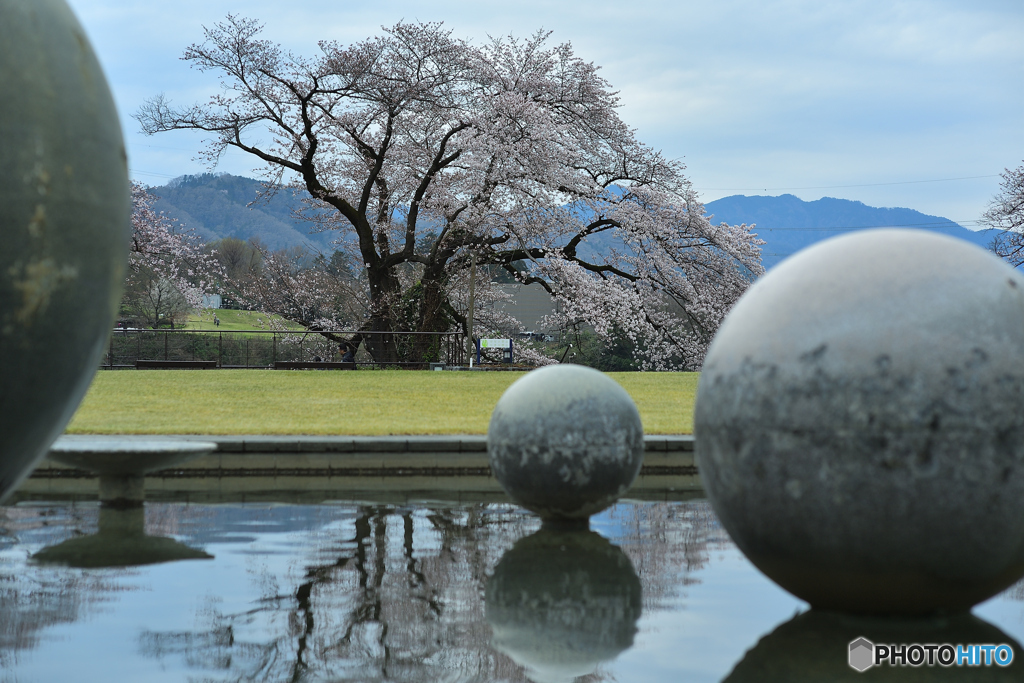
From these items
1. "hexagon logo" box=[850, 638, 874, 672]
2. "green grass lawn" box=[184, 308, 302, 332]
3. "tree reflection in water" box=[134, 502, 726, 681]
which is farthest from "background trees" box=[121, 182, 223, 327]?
"hexagon logo" box=[850, 638, 874, 672]

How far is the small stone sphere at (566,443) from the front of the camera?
768 cm

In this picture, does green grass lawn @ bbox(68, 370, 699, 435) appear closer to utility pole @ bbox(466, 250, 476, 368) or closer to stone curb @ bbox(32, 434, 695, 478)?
stone curb @ bbox(32, 434, 695, 478)

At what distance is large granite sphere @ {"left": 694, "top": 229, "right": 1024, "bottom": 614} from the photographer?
4305 millimetres

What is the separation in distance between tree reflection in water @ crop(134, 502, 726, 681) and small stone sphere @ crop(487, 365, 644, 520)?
0.41 metres

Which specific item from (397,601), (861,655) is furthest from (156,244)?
(861,655)

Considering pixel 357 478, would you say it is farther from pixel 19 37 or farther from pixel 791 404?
pixel 19 37

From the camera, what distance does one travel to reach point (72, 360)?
301 cm

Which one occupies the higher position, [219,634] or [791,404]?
[791,404]

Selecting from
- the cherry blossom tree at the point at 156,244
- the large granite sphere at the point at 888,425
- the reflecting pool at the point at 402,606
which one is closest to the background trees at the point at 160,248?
the cherry blossom tree at the point at 156,244

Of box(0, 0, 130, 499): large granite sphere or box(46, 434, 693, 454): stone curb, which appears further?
box(46, 434, 693, 454): stone curb

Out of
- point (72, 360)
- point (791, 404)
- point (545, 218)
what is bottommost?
point (791, 404)

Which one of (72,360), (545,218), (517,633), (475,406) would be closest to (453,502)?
(517,633)

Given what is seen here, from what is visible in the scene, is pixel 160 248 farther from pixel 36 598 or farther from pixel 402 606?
pixel 402 606

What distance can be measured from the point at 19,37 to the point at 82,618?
12.1 ft
